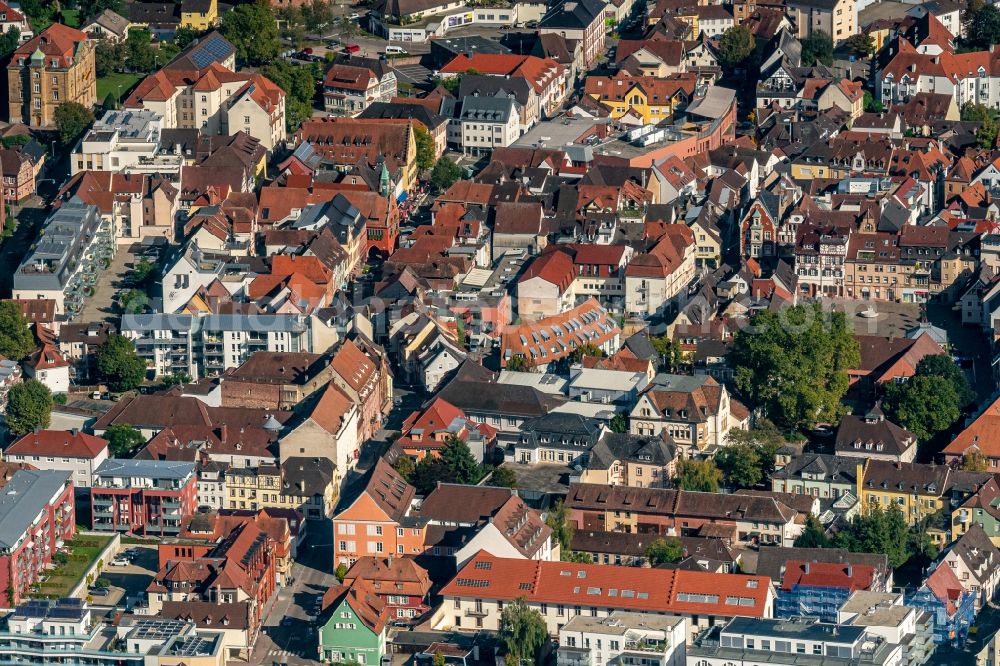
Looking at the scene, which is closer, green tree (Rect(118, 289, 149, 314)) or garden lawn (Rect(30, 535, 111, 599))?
garden lawn (Rect(30, 535, 111, 599))

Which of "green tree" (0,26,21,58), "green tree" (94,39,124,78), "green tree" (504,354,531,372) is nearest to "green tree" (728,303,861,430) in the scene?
"green tree" (504,354,531,372)

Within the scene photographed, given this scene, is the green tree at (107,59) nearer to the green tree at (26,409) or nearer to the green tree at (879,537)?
the green tree at (26,409)

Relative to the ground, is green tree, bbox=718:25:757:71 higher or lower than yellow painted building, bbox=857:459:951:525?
lower

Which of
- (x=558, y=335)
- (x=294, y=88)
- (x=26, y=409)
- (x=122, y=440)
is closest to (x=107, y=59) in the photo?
(x=294, y=88)

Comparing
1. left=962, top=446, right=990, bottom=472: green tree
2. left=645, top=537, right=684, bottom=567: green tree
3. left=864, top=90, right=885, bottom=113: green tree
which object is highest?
left=962, top=446, right=990, bottom=472: green tree

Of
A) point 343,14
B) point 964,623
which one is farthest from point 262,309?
point 343,14

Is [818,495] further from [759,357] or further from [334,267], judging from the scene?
[334,267]

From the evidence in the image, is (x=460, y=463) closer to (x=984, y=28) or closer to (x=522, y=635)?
(x=522, y=635)

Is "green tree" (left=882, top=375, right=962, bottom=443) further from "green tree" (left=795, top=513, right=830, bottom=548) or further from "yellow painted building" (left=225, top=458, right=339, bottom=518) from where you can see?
"yellow painted building" (left=225, top=458, right=339, bottom=518)
